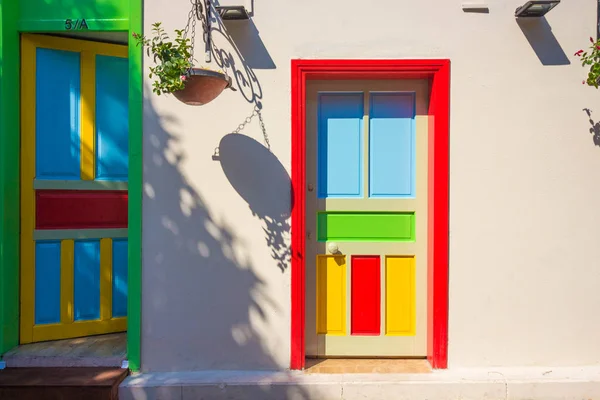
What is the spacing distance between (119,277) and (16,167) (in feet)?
3.91

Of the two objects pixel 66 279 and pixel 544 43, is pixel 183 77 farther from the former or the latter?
pixel 544 43

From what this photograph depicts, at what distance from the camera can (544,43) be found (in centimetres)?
365

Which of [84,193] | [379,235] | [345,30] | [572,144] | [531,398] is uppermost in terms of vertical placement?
A: [345,30]

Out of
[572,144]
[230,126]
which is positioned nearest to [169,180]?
[230,126]

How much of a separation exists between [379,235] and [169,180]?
167 centimetres

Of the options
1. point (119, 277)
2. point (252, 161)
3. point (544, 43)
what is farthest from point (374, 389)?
point (544, 43)

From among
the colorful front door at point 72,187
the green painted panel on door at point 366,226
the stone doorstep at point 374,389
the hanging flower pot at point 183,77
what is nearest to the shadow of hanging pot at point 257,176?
the green painted panel on door at point 366,226

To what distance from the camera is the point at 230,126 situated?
3.69 meters

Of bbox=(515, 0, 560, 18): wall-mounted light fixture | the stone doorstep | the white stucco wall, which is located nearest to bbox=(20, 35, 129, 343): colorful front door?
the white stucco wall

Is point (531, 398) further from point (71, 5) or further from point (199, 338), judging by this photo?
point (71, 5)

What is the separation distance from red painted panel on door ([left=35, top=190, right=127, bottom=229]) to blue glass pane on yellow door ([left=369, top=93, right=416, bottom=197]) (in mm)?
2137

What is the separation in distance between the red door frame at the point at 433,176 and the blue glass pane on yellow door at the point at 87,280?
67.4 inches

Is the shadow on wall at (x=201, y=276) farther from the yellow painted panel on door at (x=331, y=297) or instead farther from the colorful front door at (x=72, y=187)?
the colorful front door at (x=72, y=187)

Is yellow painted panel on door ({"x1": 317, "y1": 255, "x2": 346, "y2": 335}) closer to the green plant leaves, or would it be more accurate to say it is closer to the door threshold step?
the door threshold step
